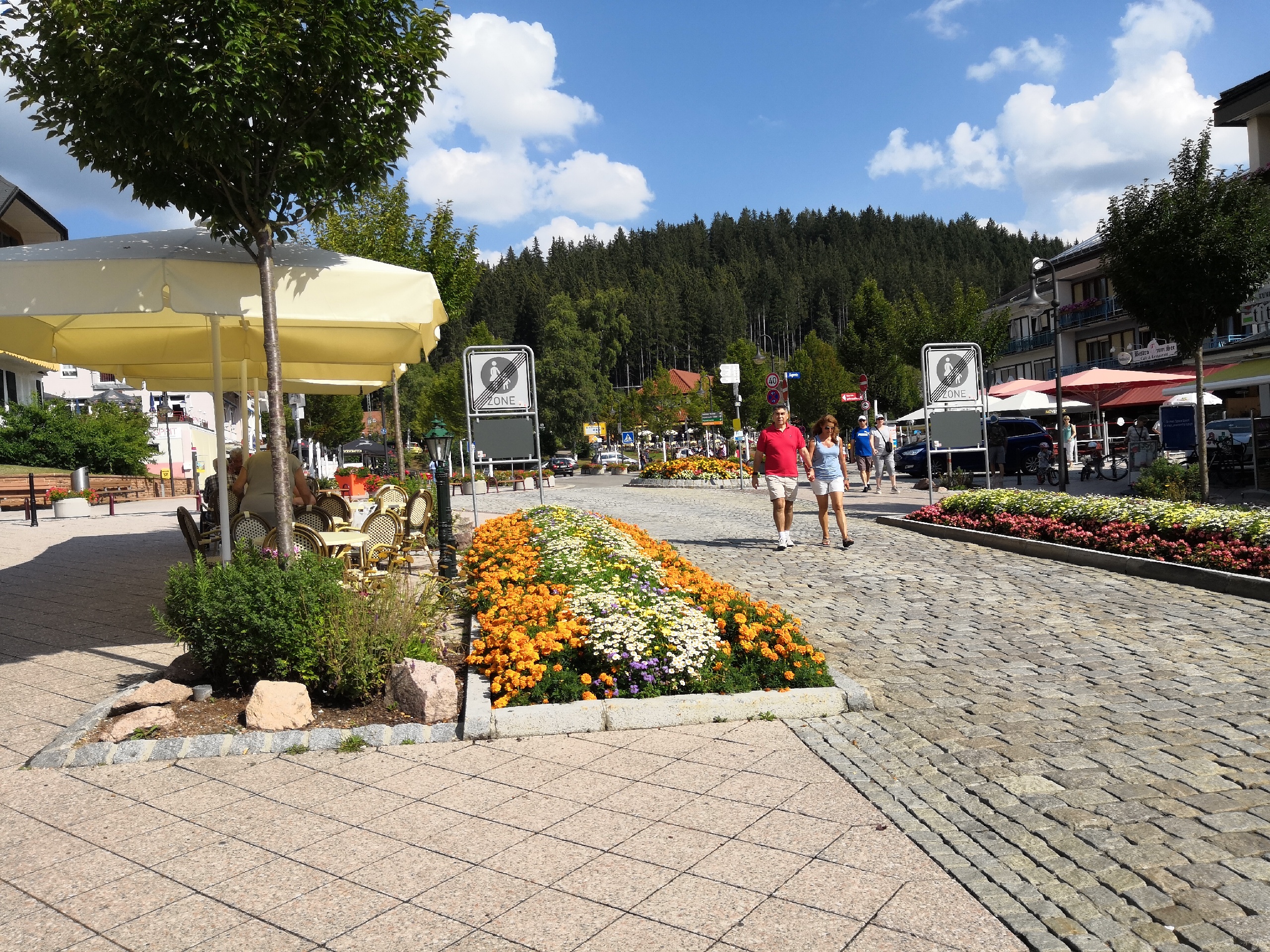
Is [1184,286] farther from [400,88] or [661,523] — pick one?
[400,88]

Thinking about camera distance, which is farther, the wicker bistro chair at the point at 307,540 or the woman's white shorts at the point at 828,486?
the woman's white shorts at the point at 828,486

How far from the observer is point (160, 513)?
22500 millimetres

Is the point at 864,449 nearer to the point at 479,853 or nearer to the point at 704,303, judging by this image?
the point at 479,853

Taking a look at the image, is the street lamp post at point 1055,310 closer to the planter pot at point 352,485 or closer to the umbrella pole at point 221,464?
the planter pot at point 352,485

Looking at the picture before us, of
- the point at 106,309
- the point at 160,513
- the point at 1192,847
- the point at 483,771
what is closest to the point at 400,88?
the point at 106,309

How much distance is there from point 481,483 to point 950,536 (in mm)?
21305

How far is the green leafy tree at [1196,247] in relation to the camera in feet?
50.5

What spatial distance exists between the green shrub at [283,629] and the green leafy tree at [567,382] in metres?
69.5

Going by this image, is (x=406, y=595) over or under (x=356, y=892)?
over

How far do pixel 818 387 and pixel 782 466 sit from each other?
5923 centimetres

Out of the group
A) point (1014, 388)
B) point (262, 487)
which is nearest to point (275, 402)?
point (262, 487)

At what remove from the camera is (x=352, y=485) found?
2297 cm

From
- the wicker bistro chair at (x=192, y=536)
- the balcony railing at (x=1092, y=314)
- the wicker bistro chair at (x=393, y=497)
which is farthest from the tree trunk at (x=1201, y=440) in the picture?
the balcony railing at (x=1092, y=314)

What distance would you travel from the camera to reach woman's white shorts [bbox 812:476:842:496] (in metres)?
13.0
